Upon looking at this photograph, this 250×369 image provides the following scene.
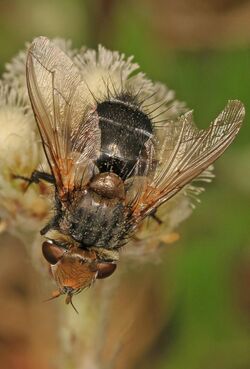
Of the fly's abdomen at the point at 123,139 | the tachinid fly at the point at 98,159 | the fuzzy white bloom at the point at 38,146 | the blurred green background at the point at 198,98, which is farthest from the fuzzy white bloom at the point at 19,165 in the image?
the blurred green background at the point at 198,98

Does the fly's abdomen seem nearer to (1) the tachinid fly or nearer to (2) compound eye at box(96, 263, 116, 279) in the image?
(1) the tachinid fly

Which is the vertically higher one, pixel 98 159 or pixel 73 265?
pixel 98 159

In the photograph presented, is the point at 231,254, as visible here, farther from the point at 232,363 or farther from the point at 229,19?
the point at 229,19

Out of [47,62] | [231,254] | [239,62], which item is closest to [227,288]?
[231,254]

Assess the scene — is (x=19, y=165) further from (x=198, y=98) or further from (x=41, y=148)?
(x=198, y=98)

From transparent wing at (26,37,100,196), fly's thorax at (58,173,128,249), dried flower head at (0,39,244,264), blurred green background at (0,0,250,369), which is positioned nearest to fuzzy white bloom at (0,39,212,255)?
dried flower head at (0,39,244,264)

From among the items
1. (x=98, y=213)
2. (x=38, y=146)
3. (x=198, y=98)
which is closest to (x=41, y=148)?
(x=38, y=146)
